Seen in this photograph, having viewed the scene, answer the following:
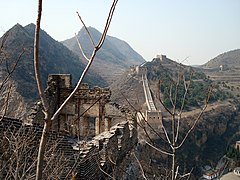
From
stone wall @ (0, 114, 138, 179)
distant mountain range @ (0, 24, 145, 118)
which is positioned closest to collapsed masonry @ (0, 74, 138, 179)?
stone wall @ (0, 114, 138, 179)

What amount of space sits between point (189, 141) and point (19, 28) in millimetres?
32804

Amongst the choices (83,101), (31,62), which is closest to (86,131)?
(83,101)

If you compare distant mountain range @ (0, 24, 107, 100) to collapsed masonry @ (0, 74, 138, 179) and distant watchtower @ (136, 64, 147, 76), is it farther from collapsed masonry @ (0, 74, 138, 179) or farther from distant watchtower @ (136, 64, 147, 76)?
distant watchtower @ (136, 64, 147, 76)

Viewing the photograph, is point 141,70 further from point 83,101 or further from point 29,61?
point 83,101

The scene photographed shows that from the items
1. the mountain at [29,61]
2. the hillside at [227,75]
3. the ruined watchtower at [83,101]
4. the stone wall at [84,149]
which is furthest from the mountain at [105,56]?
the stone wall at [84,149]

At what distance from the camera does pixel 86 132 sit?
1611cm

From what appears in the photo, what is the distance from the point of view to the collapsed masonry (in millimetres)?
7911

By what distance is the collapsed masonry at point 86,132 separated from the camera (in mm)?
7911

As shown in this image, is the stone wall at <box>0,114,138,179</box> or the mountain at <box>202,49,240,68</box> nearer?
the stone wall at <box>0,114,138,179</box>

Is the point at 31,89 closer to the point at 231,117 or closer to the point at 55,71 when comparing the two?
the point at 55,71

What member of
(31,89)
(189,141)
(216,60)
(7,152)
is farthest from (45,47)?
(216,60)

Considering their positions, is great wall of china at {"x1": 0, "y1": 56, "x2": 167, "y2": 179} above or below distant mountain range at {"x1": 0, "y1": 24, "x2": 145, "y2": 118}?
below

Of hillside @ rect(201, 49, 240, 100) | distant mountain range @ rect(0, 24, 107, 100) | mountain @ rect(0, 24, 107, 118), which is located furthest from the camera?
hillside @ rect(201, 49, 240, 100)

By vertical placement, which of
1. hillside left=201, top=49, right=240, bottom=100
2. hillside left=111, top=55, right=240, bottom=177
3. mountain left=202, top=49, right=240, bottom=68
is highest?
mountain left=202, top=49, right=240, bottom=68
